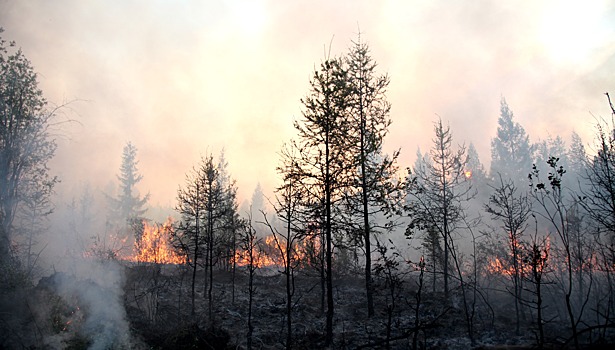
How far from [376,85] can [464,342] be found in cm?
1344

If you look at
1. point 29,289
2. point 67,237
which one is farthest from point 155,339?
point 67,237

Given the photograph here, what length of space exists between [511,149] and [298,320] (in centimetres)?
6481

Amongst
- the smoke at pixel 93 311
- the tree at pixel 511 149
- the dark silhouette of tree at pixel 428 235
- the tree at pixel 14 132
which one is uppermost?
the tree at pixel 511 149

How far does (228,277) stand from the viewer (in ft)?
90.0

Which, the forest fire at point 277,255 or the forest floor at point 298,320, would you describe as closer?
the forest floor at point 298,320

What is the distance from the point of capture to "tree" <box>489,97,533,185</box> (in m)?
61.3

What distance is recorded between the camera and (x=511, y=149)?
209 feet

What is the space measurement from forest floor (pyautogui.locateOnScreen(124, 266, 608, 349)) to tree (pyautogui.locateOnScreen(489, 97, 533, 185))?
50.3 m

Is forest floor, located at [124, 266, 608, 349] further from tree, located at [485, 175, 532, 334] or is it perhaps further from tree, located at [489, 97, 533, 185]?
tree, located at [489, 97, 533, 185]

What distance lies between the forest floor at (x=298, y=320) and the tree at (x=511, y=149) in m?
50.3

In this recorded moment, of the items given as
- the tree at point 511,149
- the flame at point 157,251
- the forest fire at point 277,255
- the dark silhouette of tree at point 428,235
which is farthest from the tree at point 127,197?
the tree at point 511,149

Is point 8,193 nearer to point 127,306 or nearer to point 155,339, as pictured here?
point 127,306

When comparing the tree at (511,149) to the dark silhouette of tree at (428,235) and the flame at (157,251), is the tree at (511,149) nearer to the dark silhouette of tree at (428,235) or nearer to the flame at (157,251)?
the dark silhouette of tree at (428,235)

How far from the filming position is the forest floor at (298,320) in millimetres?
12484
